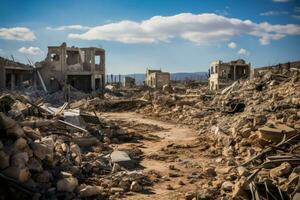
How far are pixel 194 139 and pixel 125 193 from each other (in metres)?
7.11

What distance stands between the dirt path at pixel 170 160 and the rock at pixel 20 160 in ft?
7.18

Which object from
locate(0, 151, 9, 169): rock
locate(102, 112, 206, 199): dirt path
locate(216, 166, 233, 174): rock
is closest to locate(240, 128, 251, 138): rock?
locate(102, 112, 206, 199): dirt path

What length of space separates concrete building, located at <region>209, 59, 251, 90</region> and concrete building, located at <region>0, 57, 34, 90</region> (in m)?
20.8

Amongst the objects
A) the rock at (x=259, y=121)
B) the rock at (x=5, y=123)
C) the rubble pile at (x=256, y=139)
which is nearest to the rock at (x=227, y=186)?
the rubble pile at (x=256, y=139)

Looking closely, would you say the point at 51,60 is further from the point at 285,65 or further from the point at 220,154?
the point at 220,154

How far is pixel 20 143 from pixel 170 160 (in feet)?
16.4

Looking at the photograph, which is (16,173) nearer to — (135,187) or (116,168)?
(135,187)

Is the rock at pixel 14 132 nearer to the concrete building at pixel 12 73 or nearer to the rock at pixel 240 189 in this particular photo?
the rock at pixel 240 189

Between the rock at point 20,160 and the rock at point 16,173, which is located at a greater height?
the rock at point 20,160

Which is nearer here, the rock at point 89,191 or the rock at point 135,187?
the rock at point 89,191

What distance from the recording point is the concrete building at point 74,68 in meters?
35.7

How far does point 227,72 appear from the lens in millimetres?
42250

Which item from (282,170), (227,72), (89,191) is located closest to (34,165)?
(89,191)

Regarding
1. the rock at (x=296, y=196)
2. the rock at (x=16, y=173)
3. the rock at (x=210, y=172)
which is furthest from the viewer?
the rock at (x=210, y=172)
